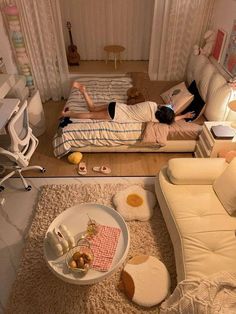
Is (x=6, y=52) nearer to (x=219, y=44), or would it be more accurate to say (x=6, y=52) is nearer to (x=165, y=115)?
(x=165, y=115)

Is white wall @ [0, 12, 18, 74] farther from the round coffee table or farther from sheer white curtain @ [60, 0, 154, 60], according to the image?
the round coffee table

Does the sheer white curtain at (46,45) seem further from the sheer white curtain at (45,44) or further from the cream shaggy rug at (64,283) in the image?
the cream shaggy rug at (64,283)

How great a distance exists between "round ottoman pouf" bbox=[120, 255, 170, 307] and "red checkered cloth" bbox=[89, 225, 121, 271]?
11.0 inches

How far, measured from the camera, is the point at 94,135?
270 cm

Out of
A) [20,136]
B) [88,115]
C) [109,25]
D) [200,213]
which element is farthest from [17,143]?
[109,25]

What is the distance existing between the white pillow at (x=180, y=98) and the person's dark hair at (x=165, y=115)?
0.24 m

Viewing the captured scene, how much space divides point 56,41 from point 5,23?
69 cm

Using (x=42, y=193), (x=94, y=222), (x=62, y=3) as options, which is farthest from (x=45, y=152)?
(x=62, y=3)

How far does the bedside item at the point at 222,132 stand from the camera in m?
2.34

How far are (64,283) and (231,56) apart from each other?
2.77 m

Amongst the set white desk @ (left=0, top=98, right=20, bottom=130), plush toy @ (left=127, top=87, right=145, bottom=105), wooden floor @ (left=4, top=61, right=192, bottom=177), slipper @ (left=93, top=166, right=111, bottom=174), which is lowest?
wooden floor @ (left=4, top=61, right=192, bottom=177)

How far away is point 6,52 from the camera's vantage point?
3395 mm

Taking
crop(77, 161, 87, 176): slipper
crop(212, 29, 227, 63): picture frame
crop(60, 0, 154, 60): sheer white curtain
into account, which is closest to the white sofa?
crop(77, 161, 87, 176): slipper

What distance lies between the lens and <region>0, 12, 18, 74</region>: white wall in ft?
10.7
